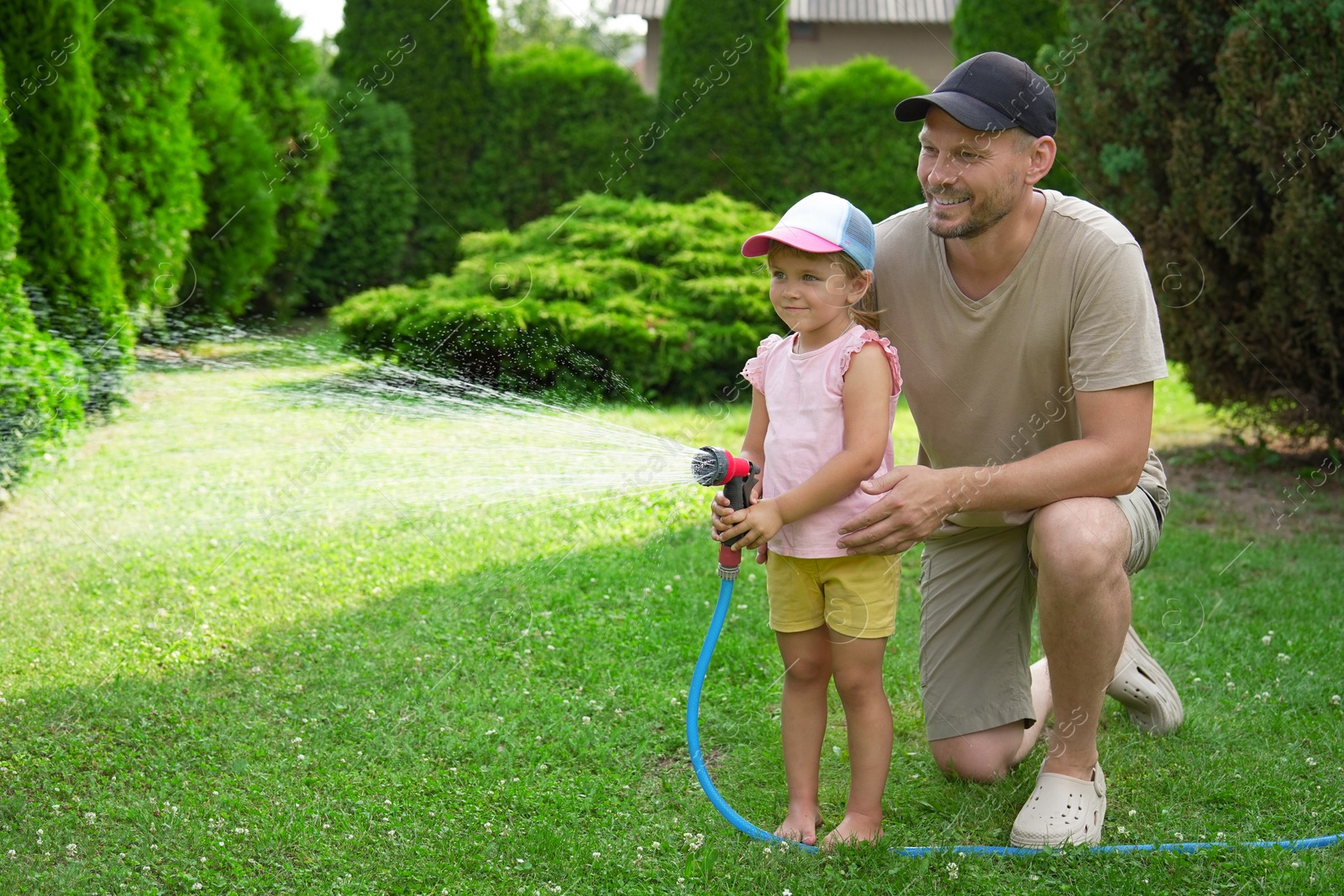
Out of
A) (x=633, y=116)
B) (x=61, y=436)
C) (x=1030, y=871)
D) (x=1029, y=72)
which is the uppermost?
(x=633, y=116)

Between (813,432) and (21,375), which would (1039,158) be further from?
(21,375)

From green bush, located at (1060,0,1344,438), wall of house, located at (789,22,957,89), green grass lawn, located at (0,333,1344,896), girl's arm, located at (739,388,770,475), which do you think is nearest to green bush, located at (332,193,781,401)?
green grass lawn, located at (0,333,1344,896)

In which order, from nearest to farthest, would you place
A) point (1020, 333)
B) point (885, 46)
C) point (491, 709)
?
1. point (1020, 333)
2. point (491, 709)
3. point (885, 46)

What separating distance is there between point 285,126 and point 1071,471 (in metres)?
9.68

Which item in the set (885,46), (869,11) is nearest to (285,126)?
(869,11)

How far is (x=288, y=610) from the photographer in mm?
4398

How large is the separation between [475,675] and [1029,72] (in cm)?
248

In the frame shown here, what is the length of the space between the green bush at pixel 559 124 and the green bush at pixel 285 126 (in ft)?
7.17

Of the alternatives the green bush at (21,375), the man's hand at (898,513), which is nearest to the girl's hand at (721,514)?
the man's hand at (898,513)

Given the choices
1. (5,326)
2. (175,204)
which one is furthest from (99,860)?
(175,204)

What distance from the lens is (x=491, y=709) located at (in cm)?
366

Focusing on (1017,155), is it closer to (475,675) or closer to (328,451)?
(475,675)

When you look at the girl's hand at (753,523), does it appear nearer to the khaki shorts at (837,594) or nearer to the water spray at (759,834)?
the water spray at (759,834)

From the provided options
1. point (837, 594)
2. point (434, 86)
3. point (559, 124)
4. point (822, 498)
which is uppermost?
point (434, 86)
